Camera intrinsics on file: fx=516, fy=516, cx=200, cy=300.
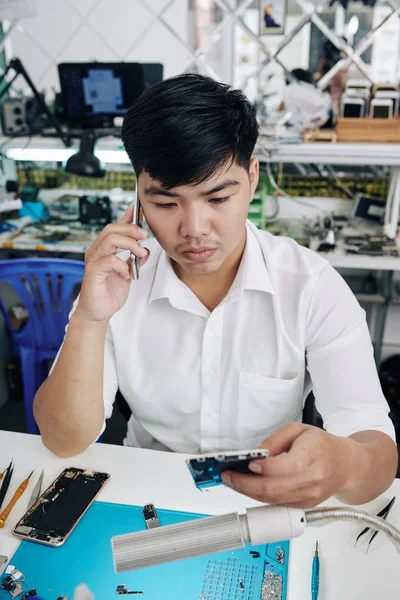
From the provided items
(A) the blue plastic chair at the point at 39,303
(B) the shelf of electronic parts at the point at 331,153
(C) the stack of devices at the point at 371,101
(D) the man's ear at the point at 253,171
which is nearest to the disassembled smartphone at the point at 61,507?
(D) the man's ear at the point at 253,171

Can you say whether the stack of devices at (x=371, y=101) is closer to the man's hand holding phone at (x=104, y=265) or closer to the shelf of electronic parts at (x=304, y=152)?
the shelf of electronic parts at (x=304, y=152)

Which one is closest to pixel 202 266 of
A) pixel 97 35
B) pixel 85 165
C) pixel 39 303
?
pixel 39 303

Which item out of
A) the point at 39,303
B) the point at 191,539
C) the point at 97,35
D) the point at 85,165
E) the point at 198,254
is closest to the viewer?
the point at 191,539

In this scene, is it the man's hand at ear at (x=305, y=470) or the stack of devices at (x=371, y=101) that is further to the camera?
the stack of devices at (x=371, y=101)

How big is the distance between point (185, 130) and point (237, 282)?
37 centimetres

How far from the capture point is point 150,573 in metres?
0.80

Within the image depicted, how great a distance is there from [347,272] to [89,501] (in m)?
2.12

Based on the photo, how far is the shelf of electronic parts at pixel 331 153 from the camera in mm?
2203

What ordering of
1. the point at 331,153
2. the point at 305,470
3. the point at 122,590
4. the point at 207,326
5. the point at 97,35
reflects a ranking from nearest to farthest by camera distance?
1. the point at 305,470
2. the point at 122,590
3. the point at 207,326
4. the point at 331,153
5. the point at 97,35

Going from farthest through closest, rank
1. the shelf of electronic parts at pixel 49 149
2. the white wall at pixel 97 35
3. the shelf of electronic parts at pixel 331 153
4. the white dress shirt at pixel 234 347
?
the white wall at pixel 97 35, the shelf of electronic parts at pixel 49 149, the shelf of electronic parts at pixel 331 153, the white dress shirt at pixel 234 347

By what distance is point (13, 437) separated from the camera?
1.12m

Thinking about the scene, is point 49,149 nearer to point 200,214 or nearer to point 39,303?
point 39,303

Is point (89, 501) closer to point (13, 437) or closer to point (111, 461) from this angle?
point (111, 461)

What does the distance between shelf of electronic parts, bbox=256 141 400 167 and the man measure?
3.67ft
